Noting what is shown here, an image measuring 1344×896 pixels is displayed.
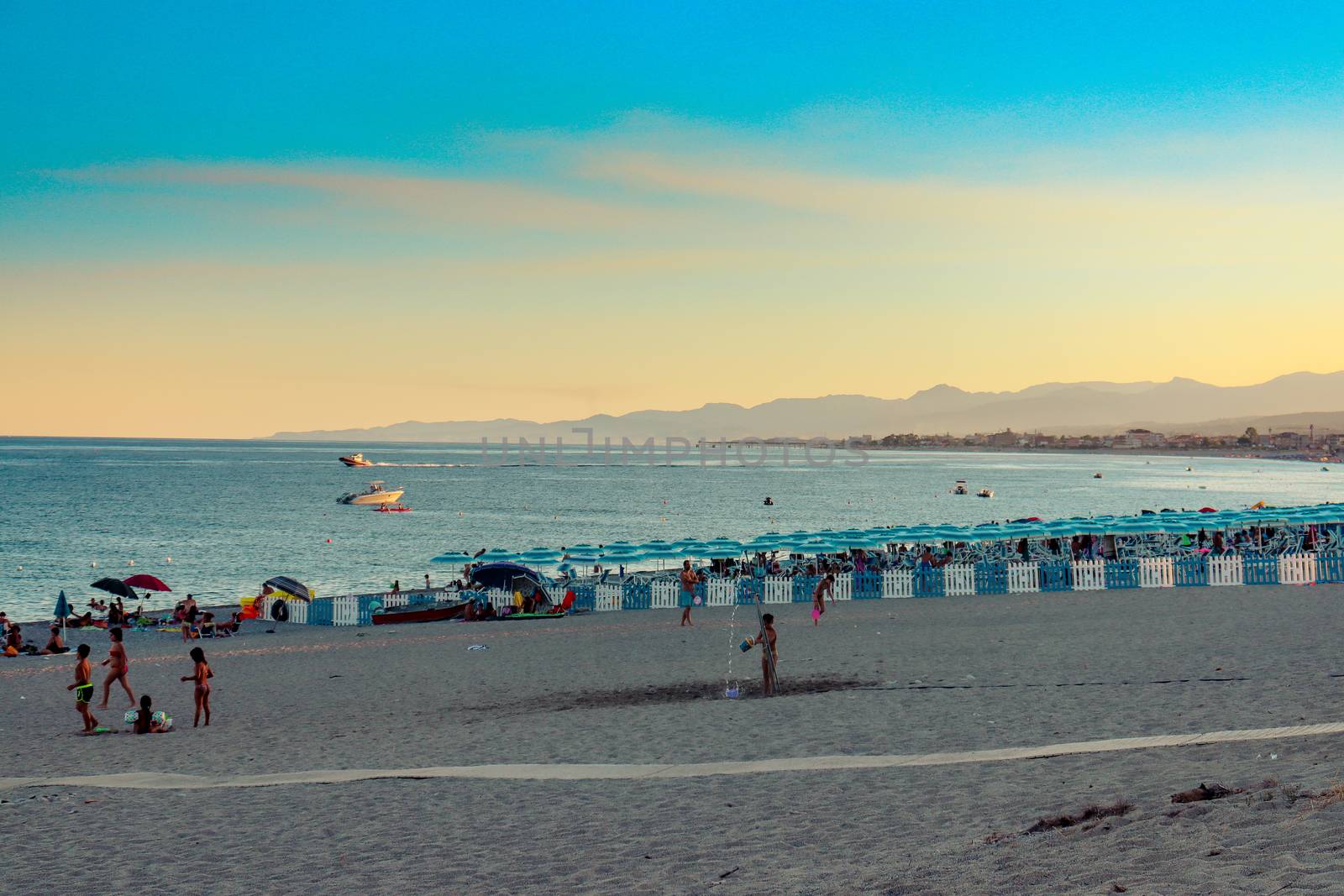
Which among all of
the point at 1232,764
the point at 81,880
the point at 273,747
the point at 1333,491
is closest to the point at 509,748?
the point at 273,747

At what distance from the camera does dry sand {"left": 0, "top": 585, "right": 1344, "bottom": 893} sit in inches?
310

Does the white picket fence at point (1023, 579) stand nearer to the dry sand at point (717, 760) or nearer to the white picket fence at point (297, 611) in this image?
the dry sand at point (717, 760)

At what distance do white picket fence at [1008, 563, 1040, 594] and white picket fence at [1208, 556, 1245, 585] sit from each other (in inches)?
187

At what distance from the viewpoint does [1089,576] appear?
105 ft

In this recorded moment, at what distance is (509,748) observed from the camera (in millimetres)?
13633

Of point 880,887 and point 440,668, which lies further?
point 440,668

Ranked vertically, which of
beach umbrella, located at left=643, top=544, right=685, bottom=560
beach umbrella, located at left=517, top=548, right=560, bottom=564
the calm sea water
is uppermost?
beach umbrella, located at left=517, top=548, right=560, bottom=564

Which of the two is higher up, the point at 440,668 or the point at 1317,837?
the point at 1317,837

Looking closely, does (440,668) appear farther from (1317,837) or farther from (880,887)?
(1317,837)

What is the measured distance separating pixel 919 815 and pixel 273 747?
9129 millimetres

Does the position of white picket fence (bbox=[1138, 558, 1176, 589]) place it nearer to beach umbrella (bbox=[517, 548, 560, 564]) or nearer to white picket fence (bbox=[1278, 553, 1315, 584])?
white picket fence (bbox=[1278, 553, 1315, 584])

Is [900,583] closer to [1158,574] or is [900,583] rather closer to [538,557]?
[1158,574]

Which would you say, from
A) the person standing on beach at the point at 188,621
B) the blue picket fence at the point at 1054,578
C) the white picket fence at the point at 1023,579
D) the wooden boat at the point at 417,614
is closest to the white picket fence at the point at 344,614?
the wooden boat at the point at 417,614

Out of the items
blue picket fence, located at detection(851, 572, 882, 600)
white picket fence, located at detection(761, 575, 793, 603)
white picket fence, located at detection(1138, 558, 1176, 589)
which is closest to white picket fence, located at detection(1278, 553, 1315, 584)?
white picket fence, located at detection(1138, 558, 1176, 589)
